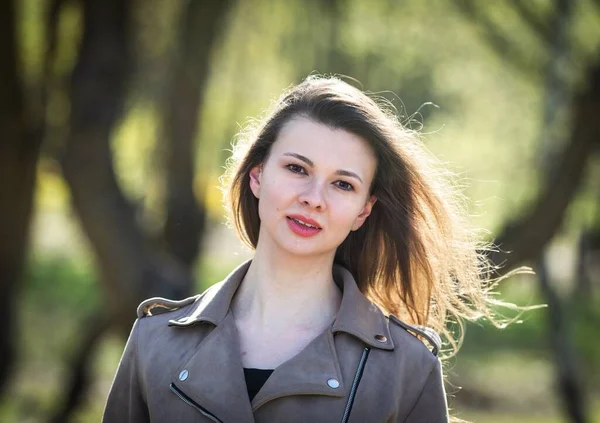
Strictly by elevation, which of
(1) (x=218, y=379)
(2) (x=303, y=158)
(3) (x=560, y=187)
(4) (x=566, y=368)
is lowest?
(4) (x=566, y=368)

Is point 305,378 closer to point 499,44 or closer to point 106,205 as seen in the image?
point 106,205

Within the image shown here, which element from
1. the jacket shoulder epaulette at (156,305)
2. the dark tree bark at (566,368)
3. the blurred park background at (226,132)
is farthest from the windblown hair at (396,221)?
the dark tree bark at (566,368)

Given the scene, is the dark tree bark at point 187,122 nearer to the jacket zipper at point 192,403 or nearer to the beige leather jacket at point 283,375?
the beige leather jacket at point 283,375

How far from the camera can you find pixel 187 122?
29.6ft

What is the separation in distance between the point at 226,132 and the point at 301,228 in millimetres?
10742

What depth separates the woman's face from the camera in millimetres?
2980

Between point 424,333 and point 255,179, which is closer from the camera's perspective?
point 424,333

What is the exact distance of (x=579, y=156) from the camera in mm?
6625

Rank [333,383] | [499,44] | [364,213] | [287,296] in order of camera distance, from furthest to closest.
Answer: [499,44], [364,213], [287,296], [333,383]

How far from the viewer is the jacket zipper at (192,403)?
286 cm

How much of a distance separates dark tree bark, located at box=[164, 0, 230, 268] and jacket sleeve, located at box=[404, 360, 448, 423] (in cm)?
575

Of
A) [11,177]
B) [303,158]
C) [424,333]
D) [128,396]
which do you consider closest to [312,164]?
[303,158]

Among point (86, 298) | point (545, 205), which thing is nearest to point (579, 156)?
point (545, 205)

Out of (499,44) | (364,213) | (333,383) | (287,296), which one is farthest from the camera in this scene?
(499,44)
